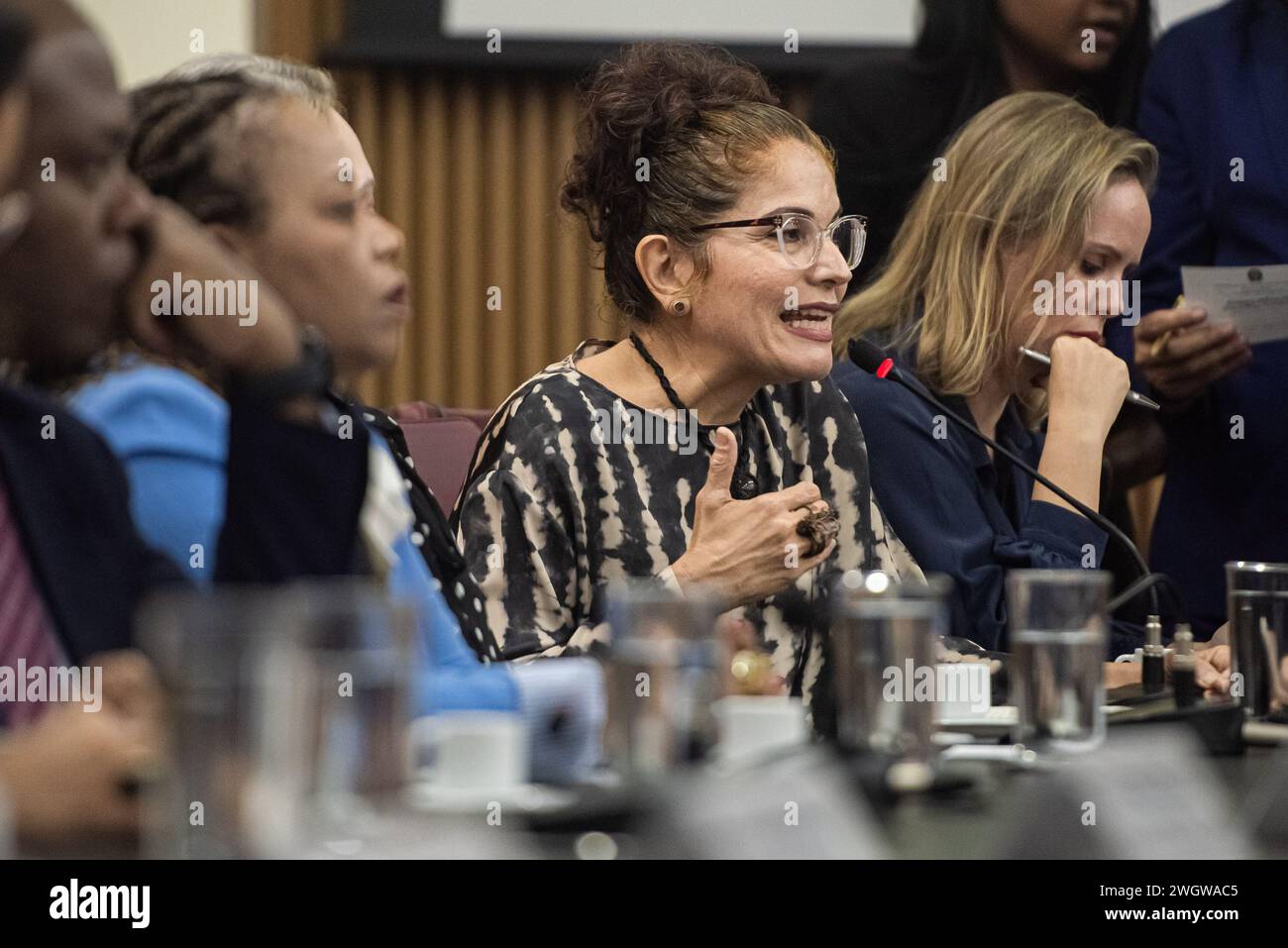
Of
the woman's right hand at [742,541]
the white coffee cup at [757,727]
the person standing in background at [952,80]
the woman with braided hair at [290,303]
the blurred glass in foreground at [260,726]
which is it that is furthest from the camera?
the person standing in background at [952,80]

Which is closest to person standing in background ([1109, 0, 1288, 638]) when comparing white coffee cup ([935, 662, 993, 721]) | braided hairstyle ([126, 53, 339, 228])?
white coffee cup ([935, 662, 993, 721])

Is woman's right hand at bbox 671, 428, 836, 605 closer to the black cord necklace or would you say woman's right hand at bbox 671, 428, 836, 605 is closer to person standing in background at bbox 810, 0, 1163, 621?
the black cord necklace

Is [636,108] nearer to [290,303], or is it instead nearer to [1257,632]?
[290,303]

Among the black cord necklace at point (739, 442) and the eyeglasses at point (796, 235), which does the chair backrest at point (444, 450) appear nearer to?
the black cord necklace at point (739, 442)

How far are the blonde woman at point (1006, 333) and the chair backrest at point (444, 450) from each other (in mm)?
466

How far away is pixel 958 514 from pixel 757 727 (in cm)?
97

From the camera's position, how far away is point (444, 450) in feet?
6.89

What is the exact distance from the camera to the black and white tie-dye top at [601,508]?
5.60ft

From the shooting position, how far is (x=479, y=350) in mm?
3510

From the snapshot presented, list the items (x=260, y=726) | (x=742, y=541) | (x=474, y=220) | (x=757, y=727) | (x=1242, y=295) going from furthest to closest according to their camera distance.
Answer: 1. (x=474, y=220)
2. (x=1242, y=295)
3. (x=742, y=541)
4. (x=757, y=727)
5. (x=260, y=726)

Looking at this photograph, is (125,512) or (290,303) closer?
(125,512)

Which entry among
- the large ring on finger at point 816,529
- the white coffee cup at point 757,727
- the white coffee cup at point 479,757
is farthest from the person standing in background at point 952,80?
the white coffee cup at point 479,757

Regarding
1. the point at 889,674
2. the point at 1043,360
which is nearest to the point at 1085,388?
the point at 1043,360
